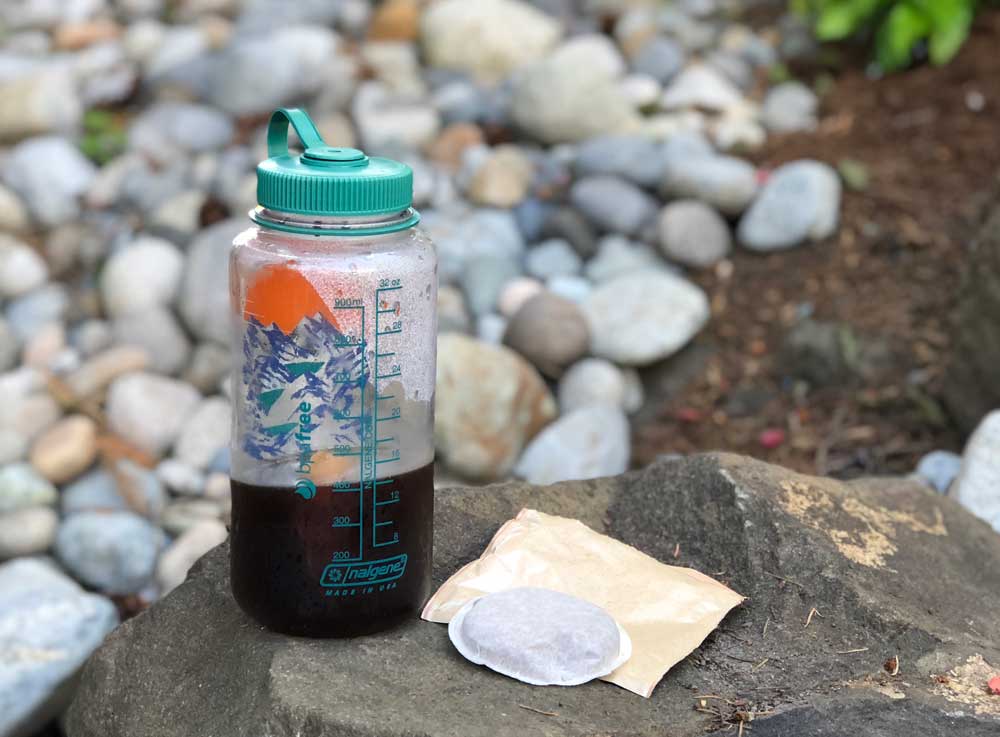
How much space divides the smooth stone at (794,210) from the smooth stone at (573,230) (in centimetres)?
75

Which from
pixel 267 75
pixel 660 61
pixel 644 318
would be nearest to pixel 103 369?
pixel 267 75

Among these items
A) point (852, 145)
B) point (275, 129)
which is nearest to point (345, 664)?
point (275, 129)

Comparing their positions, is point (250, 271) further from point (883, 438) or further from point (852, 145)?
point (852, 145)

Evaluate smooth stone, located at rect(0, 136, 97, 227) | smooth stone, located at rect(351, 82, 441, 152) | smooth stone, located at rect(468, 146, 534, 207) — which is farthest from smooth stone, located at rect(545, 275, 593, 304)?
smooth stone, located at rect(0, 136, 97, 227)

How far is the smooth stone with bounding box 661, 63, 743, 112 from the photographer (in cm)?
719

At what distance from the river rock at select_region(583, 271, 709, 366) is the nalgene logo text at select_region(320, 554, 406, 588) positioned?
11.1 ft

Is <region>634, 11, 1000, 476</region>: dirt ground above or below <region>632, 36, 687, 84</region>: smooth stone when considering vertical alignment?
below

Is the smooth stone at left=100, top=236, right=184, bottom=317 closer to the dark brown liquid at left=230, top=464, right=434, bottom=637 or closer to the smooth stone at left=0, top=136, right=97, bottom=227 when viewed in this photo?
the smooth stone at left=0, top=136, right=97, bottom=227

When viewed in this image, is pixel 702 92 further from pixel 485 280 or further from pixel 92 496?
pixel 92 496

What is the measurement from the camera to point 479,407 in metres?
5.34

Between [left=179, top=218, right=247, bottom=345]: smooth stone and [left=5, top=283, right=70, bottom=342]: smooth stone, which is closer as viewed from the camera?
[left=179, top=218, right=247, bottom=345]: smooth stone

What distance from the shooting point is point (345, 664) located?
2322 millimetres

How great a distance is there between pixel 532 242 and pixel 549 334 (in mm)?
1009

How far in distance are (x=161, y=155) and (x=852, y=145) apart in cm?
368
